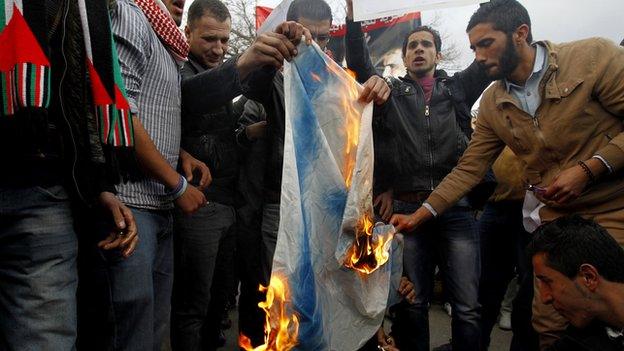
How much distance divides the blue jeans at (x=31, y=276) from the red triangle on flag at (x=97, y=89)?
0.30m

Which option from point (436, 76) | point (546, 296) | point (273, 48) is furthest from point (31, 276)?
point (436, 76)

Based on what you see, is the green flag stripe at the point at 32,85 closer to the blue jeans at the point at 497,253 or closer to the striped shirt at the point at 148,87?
the striped shirt at the point at 148,87

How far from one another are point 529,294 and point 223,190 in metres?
1.80

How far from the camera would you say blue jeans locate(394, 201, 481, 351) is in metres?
3.01

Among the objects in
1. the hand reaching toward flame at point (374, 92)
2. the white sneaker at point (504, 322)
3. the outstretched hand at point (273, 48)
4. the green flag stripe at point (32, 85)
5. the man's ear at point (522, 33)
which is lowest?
the white sneaker at point (504, 322)

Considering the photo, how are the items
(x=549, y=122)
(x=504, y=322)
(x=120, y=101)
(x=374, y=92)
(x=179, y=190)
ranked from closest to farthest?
(x=120, y=101)
(x=179, y=190)
(x=374, y=92)
(x=549, y=122)
(x=504, y=322)

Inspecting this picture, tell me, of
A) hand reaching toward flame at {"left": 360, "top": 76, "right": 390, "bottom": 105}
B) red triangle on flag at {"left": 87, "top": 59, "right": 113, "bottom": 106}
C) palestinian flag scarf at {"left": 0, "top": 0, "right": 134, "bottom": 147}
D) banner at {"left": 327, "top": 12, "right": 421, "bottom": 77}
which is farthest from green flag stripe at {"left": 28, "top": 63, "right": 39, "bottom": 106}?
banner at {"left": 327, "top": 12, "right": 421, "bottom": 77}

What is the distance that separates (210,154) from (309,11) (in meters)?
0.98

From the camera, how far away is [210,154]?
280cm

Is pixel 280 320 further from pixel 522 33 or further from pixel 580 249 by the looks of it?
pixel 522 33

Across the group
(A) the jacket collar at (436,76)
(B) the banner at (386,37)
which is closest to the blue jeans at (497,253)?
(A) the jacket collar at (436,76)

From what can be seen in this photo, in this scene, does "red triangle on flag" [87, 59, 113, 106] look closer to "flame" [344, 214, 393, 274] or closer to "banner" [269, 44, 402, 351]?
"banner" [269, 44, 402, 351]

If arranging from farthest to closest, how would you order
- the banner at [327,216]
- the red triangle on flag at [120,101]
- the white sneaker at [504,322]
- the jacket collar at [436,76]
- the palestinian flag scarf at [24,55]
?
the white sneaker at [504,322] < the jacket collar at [436,76] < the banner at [327,216] < the red triangle on flag at [120,101] < the palestinian flag scarf at [24,55]

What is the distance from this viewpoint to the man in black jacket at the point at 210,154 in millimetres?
2027
